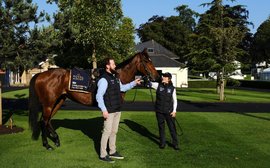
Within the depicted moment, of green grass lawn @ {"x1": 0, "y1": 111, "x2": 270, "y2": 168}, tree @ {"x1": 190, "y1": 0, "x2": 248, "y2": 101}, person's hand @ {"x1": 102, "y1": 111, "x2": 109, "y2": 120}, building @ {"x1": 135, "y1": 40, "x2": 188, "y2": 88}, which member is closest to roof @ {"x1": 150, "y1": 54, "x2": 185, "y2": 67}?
building @ {"x1": 135, "y1": 40, "x2": 188, "y2": 88}

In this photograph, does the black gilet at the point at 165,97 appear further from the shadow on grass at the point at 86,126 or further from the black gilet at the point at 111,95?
the shadow on grass at the point at 86,126

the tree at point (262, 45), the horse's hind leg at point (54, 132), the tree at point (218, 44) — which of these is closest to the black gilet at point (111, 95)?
the horse's hind leg at point (54, 132)

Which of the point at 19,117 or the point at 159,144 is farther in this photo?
the point at 19,117

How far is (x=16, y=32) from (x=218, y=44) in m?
21.3

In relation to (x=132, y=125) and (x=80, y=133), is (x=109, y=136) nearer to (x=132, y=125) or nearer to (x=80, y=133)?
(x=80, y=133)

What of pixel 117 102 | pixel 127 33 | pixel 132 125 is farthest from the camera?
pixel 127 33

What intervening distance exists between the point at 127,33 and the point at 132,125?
26.6m

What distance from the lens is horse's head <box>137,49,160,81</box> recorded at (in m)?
9.62

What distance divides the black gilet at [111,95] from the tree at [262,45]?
77798 mm

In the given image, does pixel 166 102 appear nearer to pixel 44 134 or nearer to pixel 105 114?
pixel 105 114

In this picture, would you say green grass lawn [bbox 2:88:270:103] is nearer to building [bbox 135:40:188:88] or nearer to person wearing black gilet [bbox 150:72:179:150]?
person wearing black gilet [bbox 150:72:179:150]

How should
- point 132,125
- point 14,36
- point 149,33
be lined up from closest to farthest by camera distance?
point 14,36 → point 132,125 → point 149,33

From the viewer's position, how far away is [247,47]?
96.1 metres

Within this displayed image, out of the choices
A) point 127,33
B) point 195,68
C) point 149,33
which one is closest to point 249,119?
point 195,68
